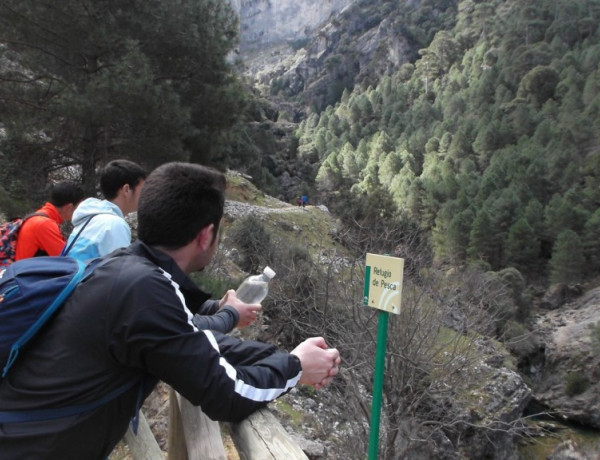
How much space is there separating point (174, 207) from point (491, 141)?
182ft

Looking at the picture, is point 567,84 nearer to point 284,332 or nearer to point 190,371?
point 284,332

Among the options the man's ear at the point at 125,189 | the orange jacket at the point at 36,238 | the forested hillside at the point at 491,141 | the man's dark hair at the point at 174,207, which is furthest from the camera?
the forested hillside at the point at 491,141

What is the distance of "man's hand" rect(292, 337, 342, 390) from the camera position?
55.1 inches

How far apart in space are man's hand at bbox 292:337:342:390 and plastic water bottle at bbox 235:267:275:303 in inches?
24.9

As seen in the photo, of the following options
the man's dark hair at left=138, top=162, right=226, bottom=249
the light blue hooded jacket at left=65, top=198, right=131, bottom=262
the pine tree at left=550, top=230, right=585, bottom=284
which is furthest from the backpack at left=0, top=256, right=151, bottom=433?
the pine tree at left=550, top=230, right=585, bottom=284

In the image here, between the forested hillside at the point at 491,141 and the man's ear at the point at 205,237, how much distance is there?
20.2 meters

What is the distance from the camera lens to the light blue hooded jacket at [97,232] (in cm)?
225

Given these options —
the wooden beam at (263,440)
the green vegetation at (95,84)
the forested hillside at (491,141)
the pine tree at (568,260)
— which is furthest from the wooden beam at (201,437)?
the pine tree at (568,260)

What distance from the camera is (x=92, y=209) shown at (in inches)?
95.0

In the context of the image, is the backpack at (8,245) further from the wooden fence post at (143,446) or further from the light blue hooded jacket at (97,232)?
the wooden fence post at (143,446)

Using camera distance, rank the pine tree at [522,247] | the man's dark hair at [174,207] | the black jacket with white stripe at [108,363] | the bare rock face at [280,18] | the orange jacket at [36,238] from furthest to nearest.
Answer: the bare rock face at [280,18] < the pine tree at [522,247] < the orange jacket at [36,238] < the man's dark hair at [174,207] < the black jacket with white stripe at [108,363]

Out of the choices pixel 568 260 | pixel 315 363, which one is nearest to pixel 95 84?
pixel 315 363

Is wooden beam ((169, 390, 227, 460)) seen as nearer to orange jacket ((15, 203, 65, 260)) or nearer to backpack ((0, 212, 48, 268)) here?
orange jacket ((15, 203, 65, 260))

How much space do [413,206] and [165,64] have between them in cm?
3934
